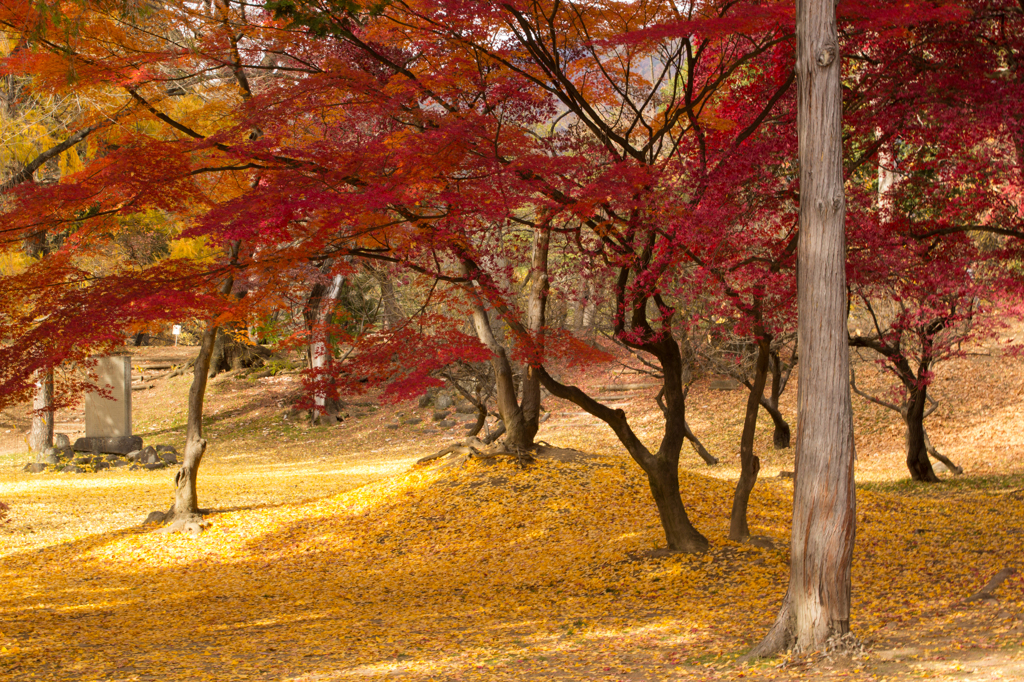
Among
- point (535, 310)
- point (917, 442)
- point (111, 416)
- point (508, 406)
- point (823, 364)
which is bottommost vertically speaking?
point (917, 442)

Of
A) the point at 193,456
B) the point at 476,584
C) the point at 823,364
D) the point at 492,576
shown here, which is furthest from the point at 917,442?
the point at 193,456

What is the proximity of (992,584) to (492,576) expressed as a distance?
415 cm

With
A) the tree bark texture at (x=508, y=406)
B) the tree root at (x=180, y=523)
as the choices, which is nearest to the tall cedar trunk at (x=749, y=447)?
the tree bark texture at (x=508, y=406)

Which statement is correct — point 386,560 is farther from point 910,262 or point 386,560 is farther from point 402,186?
point 910,262

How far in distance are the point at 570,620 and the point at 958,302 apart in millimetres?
7024

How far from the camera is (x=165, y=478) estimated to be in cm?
1532

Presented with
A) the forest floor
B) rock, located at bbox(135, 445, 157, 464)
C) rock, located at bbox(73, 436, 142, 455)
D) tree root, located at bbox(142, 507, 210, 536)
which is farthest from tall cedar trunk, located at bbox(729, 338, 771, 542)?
rock, located at bbox(73, 436, 142, 455)

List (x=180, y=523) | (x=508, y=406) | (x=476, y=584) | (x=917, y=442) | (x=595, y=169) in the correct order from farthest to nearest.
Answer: (x=917, y=442) → (x=508, y=406) → (x=180, y=523) → (x=476, y=584) → (x=595, y=169)

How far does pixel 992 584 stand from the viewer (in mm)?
5527

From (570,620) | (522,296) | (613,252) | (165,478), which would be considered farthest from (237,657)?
(522,296)

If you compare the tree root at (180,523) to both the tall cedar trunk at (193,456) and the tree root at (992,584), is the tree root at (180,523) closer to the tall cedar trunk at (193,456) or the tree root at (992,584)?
the tall cedar trunk at (193,456)

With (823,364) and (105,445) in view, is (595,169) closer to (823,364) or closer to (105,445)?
(823,364)

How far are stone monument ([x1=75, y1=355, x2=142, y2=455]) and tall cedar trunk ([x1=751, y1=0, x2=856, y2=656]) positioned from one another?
1592 cm

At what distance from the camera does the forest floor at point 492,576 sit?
5.04 metres
